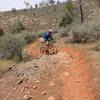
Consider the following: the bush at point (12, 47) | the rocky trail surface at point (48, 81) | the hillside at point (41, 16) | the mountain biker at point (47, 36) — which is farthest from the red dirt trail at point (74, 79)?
the hillside at point (41, 16)

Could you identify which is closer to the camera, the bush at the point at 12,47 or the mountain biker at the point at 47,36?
the mountain biker at the point at 47,36

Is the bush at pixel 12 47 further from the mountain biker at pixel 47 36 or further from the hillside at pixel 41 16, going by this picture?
the hillside at pixel 41 16

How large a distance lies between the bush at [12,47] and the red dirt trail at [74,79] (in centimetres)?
715

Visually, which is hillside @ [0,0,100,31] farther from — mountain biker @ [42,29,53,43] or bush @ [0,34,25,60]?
mountain biker @ [42,29,53,43]

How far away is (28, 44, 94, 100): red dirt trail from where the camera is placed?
1209 centimetres

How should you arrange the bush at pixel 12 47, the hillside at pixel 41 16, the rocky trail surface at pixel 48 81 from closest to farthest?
the rocky trail surface at pixel 48 81 → the bush at pixel 12 47 → the hillside at pixel 41 16

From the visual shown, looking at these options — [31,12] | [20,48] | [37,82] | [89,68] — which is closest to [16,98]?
[37,82]

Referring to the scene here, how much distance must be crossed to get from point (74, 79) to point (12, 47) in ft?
34.9

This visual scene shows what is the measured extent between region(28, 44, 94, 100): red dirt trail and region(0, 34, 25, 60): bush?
281 inches

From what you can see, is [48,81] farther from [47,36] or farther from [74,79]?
[47,36]

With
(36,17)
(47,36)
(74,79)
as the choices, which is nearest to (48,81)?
(74,79)

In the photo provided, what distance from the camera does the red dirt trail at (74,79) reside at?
12087 mm

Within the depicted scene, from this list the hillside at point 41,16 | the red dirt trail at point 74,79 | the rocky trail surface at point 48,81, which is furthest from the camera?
the hillside at point 41,16

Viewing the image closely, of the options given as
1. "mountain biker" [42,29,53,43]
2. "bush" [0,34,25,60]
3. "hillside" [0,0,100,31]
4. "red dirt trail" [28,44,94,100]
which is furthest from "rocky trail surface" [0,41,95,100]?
"hillside" [0,0,100,31]
